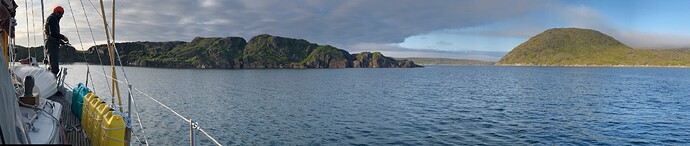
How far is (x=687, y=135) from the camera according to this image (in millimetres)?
27203

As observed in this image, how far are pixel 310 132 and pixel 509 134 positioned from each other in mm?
12725

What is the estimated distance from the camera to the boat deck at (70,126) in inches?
360

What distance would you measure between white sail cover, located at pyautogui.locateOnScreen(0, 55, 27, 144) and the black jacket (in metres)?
11.2

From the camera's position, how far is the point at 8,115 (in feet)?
13.6

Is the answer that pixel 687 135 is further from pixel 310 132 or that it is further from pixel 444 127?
pixel 310 132

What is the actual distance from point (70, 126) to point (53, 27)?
250 inches

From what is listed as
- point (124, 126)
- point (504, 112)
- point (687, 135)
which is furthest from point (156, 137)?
point (687, 135)

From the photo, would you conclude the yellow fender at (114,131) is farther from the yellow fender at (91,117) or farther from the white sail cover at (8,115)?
the white sail cover at (8,115)

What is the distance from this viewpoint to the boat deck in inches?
360

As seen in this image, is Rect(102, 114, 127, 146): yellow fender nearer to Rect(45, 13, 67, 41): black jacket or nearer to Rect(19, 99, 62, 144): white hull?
Rect(19, 99, 62, 144): white hull

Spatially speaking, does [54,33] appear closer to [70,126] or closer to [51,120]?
[70,126]

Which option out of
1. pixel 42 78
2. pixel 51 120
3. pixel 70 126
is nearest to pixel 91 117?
pixel 70 126

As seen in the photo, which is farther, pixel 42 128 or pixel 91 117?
pixel 91 117

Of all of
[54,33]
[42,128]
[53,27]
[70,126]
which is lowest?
[70,126]
